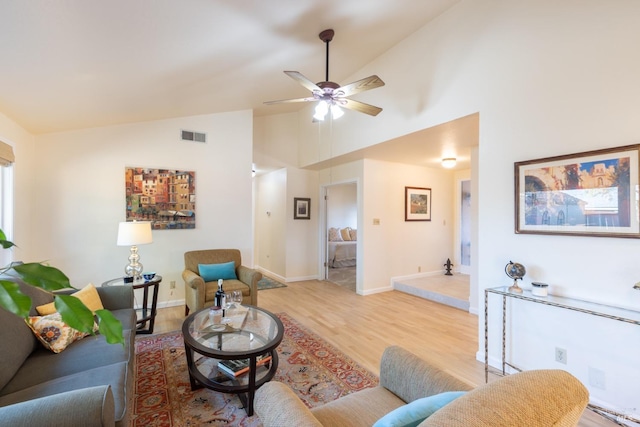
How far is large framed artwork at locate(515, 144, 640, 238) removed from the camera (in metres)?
1.93

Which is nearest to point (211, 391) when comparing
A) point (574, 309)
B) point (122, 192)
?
point (574, 309)

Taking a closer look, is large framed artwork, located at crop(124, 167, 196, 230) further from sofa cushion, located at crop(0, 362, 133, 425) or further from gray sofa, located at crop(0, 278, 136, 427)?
sofa cushion, located at crop(0, 362, 133, 425)

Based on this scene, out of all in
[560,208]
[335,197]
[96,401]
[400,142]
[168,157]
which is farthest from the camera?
[335,197]

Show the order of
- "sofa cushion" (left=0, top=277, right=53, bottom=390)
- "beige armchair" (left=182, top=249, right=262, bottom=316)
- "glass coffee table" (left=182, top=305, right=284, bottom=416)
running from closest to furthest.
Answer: "sofa cushion" (left=0, top=277, right=53, bottom=390)
"glass coffee table" (left=182, top=305, right=284, bottom=416)
"beige armchair" (left=182, top=249, right=262, bottom=316)

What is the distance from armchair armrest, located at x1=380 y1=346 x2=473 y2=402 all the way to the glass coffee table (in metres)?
0.82

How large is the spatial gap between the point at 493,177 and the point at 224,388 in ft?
9.15

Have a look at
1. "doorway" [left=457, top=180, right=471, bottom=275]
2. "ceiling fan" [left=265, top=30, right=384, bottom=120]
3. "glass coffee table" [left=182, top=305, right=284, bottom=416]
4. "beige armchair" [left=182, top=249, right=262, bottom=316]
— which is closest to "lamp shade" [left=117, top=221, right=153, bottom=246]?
"beige armchair" [left=182, top=249, right=262, bottom=316]

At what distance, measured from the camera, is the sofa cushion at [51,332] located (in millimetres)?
1838

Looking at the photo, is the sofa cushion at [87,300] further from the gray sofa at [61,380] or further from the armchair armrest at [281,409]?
the armchair armrest at [281,409]

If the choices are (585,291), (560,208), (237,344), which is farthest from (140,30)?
(585,291)

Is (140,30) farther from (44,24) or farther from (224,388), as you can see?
(224,388)

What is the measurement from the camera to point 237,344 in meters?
2.05

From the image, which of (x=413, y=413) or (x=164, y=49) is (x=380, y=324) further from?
(x=164, y=49)

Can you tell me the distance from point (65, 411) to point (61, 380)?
0.60 meters
